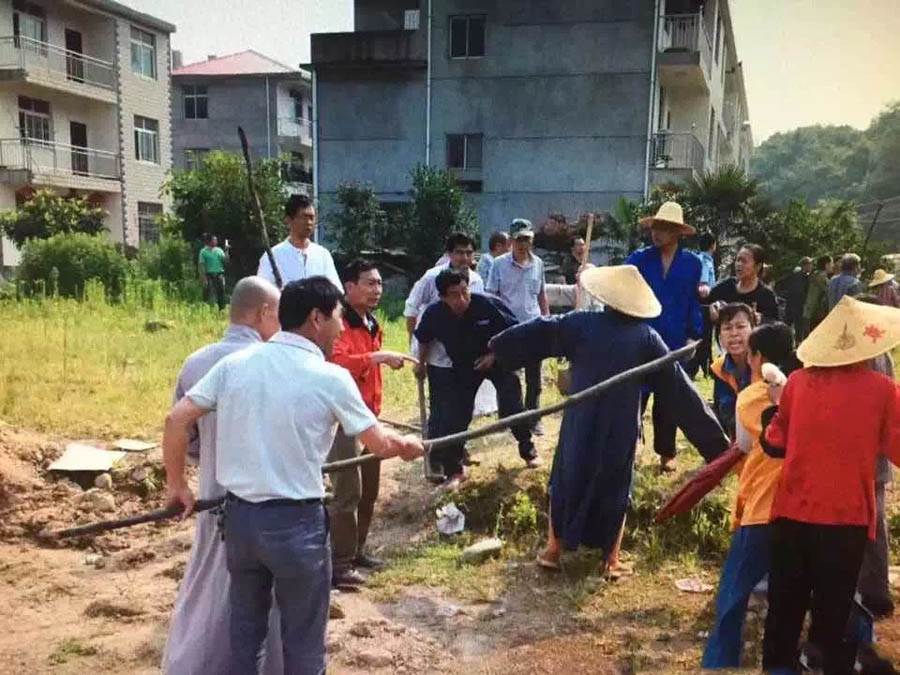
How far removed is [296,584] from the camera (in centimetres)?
247

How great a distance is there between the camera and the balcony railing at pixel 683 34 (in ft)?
59.0

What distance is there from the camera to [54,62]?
2230 cm

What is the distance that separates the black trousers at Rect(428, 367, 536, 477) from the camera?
5434mm

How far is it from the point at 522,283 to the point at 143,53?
23.1 m

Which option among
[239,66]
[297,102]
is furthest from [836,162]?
[239,66]

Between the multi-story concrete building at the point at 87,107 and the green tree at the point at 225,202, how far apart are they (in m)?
6.42

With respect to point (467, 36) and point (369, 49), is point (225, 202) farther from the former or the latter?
point (467, 36)

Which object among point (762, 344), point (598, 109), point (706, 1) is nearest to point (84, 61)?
point (598, 109)

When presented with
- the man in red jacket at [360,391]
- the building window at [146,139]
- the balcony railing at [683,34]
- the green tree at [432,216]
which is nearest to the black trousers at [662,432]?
the man in red jacket at [360,391]

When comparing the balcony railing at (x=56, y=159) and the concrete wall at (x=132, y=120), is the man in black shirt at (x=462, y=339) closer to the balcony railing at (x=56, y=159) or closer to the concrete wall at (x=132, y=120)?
the balcony railing at (x=56, y=159)

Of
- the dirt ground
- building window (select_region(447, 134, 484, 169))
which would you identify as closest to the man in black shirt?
the dirt ground

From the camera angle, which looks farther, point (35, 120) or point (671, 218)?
point (35, 120)

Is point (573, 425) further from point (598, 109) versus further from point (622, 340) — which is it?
point (598, 109)

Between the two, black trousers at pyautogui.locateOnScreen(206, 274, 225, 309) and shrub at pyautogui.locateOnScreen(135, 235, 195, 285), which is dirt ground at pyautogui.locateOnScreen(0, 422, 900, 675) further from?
shrub at pyautogui.locateOnScreen(135, 235, 195, 285)
